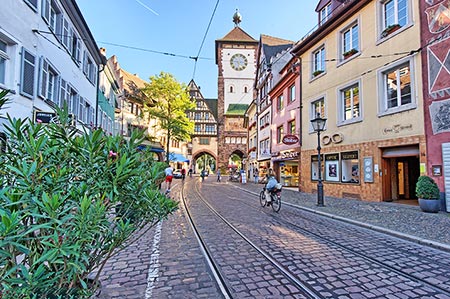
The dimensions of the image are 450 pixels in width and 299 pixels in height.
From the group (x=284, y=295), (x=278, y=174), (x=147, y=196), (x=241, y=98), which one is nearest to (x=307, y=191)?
(x=278, y=174)

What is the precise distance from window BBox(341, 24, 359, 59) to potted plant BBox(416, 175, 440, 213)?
7624mm

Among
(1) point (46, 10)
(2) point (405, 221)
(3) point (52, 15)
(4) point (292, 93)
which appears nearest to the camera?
(2) point (405, 221)

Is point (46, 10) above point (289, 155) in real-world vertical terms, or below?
above

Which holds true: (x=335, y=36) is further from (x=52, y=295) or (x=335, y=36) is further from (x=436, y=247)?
(x=52, y=295)

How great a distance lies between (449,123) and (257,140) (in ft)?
78.2

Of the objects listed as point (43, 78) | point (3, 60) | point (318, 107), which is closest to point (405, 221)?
point (318, 107)

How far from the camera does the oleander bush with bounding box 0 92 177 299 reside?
1.76 m

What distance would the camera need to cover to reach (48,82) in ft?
35.9

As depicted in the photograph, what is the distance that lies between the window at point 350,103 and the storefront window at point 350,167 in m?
1.95

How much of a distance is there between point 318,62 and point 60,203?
17.9m

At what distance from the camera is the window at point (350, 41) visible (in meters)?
13.7

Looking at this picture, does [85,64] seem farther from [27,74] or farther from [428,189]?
[428,189]

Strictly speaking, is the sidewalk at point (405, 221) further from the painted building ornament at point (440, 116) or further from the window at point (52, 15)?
the window at point (52, 15)

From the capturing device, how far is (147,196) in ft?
9.37
